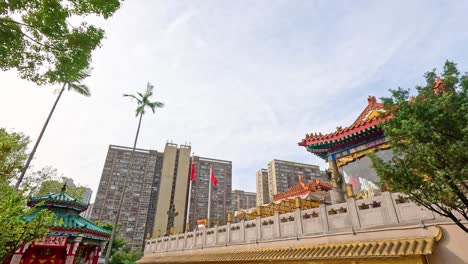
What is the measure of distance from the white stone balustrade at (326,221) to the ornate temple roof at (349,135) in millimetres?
3533

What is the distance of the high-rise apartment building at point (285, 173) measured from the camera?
6488cm

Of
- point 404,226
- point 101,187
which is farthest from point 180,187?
point 404,226

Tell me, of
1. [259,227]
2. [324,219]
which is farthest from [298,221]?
[259,227]

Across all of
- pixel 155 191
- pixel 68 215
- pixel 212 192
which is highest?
pixel 212 192

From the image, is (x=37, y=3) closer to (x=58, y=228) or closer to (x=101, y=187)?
(x=58, y=228)

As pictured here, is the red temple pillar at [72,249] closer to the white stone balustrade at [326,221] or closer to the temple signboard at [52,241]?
the temple signboard at [52,241]

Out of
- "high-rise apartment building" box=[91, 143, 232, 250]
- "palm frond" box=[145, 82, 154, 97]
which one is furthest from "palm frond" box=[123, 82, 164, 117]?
"high-rise apartment building" box=[91, 143, 232, 250]

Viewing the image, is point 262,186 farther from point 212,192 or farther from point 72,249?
point 72,249

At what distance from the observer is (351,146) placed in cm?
1162

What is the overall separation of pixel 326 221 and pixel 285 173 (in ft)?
195

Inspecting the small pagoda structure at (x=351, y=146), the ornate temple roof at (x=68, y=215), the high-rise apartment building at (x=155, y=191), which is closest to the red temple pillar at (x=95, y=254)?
the ornate temple roof at (x=68, y=215)

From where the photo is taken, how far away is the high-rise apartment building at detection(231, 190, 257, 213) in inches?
2874

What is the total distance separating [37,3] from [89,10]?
3.20 ft

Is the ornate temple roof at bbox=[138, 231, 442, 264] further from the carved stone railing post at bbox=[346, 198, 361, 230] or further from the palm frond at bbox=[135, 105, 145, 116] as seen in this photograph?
the palm frond at bbox=[135, 105, 145, 116]
